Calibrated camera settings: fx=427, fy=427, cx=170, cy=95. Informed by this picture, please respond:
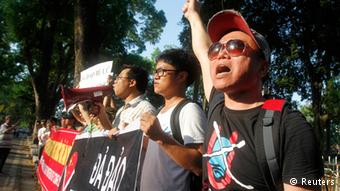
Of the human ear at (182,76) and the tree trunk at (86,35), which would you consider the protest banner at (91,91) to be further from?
the tree trunk at (86,35)

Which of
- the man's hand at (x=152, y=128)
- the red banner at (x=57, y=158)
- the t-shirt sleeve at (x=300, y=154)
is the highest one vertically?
the man's hand at (x=152, y=128)

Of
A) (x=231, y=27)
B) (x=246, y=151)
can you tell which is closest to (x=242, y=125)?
(x=246, y=151)

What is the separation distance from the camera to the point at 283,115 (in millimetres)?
1751

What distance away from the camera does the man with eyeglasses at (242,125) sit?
1666 mm

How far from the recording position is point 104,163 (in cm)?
371

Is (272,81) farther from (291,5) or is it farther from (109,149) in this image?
(109,149)

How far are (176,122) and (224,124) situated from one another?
90 centimetres

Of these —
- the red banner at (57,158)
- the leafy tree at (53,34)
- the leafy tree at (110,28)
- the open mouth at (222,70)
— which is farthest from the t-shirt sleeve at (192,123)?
the leafy tree at (53,34)

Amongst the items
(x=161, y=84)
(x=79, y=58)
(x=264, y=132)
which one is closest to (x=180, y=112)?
(x=161, y=84)

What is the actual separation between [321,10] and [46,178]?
18054mm

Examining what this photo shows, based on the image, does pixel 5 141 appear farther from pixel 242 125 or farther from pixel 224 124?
pixel 242 125

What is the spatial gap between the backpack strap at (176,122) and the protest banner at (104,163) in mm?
380

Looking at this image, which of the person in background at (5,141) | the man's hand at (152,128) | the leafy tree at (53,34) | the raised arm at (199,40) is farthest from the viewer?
the leafy tree at (53,34)

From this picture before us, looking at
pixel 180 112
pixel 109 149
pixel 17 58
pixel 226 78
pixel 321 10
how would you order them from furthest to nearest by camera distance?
pixel 17 58 → pixel 321 10 → pixel 109 149 → pixel 180 112 → pixel 226 78
